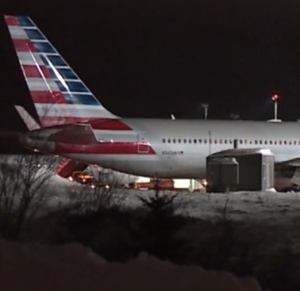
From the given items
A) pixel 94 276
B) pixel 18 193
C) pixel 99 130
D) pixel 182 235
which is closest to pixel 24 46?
pixel 99 130

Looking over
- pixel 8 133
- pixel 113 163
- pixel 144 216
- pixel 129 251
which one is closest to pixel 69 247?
pixel 129 251

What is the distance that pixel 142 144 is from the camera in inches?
1265

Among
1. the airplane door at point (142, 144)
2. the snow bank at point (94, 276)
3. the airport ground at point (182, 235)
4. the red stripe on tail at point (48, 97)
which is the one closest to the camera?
the snow bank at point (94, 276)

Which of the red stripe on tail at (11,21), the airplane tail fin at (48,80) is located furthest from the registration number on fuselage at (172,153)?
the red stripe on tail at (11,21)

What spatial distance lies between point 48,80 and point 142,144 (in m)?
4.92

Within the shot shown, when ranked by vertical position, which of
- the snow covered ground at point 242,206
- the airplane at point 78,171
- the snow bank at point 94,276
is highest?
the airplane at point 78,171

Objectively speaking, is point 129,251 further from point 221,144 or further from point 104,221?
point 221,144

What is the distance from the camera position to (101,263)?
29.1 feet

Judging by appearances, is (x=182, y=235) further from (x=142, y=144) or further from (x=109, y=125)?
(x=142, y=144)

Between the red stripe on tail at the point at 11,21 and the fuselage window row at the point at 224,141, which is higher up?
the red stripe on tail at the point at 11,21

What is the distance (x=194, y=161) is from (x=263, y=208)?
1251 cm

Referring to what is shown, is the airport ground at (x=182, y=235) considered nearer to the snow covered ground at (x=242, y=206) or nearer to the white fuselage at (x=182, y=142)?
the snow covered ground at (x=242, y=206)

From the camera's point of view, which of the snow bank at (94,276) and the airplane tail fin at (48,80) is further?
the airplane tail fin at (48,80)

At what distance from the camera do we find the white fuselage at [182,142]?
31.8m
